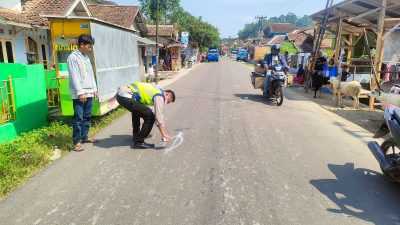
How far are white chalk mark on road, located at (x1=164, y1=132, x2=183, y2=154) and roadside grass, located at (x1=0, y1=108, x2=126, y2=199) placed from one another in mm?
1808

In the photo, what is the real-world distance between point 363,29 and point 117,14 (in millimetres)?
A: 17701

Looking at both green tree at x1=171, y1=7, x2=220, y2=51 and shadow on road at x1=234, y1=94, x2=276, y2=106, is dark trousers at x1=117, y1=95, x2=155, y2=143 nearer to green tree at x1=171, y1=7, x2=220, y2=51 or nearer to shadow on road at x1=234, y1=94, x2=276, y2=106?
shadow on road at x1=234, y1=94, x2=276, y2=106

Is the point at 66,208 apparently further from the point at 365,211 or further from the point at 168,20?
the point at 168,20

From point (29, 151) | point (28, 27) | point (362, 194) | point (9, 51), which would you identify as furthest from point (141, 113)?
point (9, 51)

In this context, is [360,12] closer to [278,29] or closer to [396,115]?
[396,115]

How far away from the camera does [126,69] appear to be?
10.2m

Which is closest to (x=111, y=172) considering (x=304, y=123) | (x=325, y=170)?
(x=325, y=170)

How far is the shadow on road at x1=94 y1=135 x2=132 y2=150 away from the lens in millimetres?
6199

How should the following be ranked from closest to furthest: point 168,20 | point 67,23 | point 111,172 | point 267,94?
point 111,172 → point 67,23 → point 267,94 → point 168,20

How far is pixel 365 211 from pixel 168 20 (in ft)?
188

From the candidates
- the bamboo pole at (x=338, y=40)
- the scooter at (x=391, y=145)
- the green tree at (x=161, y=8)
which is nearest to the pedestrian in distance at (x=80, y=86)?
the scooter at (x=391, y=145)

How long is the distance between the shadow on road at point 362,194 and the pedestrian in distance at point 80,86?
13.3 ft

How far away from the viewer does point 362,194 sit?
166 inches

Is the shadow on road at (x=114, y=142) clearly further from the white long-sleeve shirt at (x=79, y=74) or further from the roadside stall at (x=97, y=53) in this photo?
the roadside stall at (x=97, y=53)
